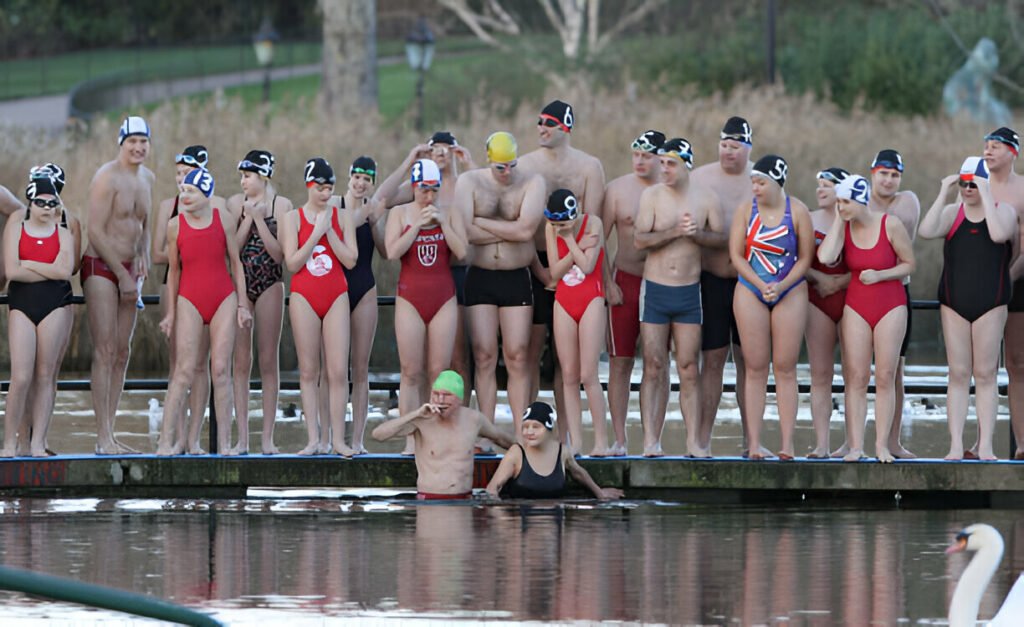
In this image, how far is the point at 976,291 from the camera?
13.8m

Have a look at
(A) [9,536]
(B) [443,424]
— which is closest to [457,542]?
(B) [443,424]

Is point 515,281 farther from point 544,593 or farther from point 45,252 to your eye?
point 544,593

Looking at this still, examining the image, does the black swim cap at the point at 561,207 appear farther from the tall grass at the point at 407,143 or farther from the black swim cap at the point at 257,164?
the tall grass at the point at 407,143

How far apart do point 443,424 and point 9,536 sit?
9.44 feet

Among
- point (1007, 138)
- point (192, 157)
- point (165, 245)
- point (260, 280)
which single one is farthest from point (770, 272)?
point (165, 245)

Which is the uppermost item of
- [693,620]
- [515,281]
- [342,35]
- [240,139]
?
[342,35]

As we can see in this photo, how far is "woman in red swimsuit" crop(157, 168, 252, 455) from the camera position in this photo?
559 inches

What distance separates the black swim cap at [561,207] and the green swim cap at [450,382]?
1219 mm

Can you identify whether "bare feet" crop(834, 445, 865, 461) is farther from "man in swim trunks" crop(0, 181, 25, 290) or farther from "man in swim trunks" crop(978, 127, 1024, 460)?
"man in swim trunks" crop(0, 181, 25, 290)

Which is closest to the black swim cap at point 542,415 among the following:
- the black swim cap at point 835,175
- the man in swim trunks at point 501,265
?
the man in swim trunks at point 501,265

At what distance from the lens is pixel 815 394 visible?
14.2 m

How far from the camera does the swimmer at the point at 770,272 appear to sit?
13953mm

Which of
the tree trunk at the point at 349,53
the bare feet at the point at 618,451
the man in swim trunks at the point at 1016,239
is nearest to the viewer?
the man in swim trunks at the point at 1016,239

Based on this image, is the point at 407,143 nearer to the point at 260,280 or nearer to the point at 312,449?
the point at 260,280
